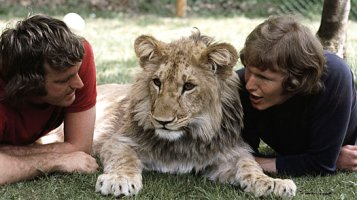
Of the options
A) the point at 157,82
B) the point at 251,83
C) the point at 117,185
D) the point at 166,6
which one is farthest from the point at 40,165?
the point at 166,6

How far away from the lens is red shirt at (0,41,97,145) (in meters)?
3.68

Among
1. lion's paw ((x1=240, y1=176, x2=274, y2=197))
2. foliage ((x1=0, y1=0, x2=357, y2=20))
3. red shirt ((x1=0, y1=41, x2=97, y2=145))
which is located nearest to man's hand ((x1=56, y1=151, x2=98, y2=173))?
red shirt ((x1=0, y1=41, x2=97, y2=145))

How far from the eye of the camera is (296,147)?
3.86 metres

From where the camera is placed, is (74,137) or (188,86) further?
(74,137)

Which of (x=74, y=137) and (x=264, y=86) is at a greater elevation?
(x=264, y=86)

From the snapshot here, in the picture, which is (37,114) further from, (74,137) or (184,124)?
(184,124)

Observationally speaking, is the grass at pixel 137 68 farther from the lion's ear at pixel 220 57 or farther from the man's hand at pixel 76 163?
the lion's ear at pixel 220 57

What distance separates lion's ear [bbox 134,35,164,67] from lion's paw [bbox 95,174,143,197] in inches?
26.6

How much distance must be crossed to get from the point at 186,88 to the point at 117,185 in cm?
62

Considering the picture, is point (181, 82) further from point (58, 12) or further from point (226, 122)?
point (58, 12)

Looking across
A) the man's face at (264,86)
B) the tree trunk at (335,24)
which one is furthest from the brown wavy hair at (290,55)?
the tree trunk at (335,24)

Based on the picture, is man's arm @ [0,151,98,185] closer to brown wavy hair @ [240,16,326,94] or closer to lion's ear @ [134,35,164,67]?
lion's ear @ [134,35,164,67]

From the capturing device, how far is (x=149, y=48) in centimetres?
357

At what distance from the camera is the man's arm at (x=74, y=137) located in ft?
12.7
